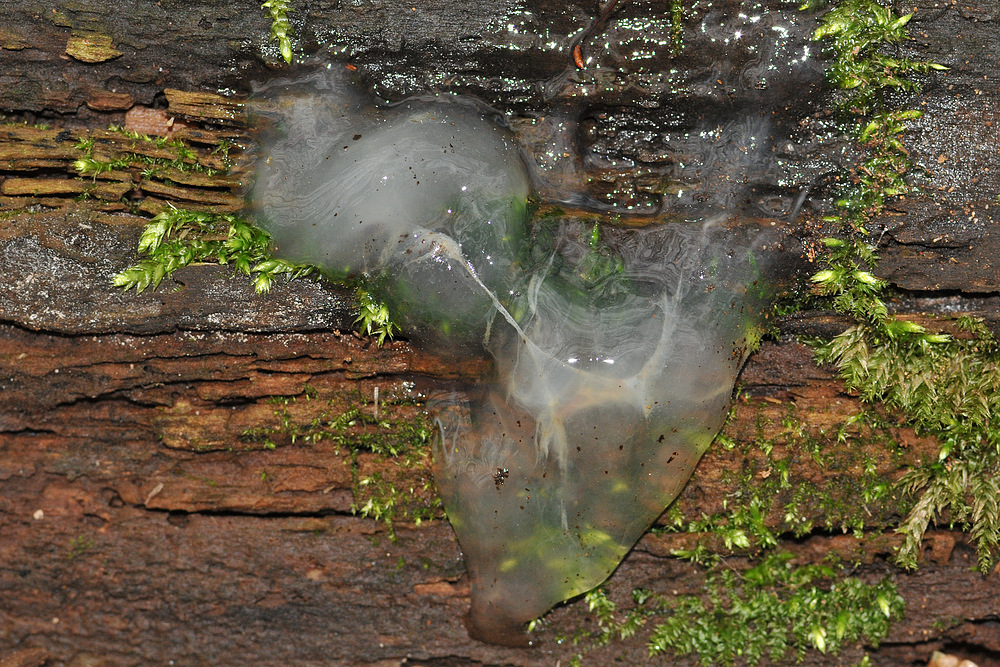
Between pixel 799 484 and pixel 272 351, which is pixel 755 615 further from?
pixel 272 351

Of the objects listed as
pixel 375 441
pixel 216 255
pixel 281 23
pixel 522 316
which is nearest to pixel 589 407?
pixel 522 316

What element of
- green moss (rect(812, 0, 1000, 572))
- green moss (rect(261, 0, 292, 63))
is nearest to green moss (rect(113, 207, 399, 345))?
green moss (rect(261, 0, 292, 63))

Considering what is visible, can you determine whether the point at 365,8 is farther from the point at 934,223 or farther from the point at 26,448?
the point at 934,223

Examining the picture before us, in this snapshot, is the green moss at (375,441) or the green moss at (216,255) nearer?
the green moss at (216,255)

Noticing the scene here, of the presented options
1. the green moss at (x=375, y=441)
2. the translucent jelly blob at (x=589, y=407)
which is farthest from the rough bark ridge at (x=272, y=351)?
the translucent jelly blob at (x=589, y=407)

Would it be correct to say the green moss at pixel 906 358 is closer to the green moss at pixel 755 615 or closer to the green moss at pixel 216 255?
the green moss at pixel 755 615

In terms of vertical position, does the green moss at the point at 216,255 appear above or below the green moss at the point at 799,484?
above

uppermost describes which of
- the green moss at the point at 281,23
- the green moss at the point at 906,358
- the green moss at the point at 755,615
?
the green moss at the point at 281,23
